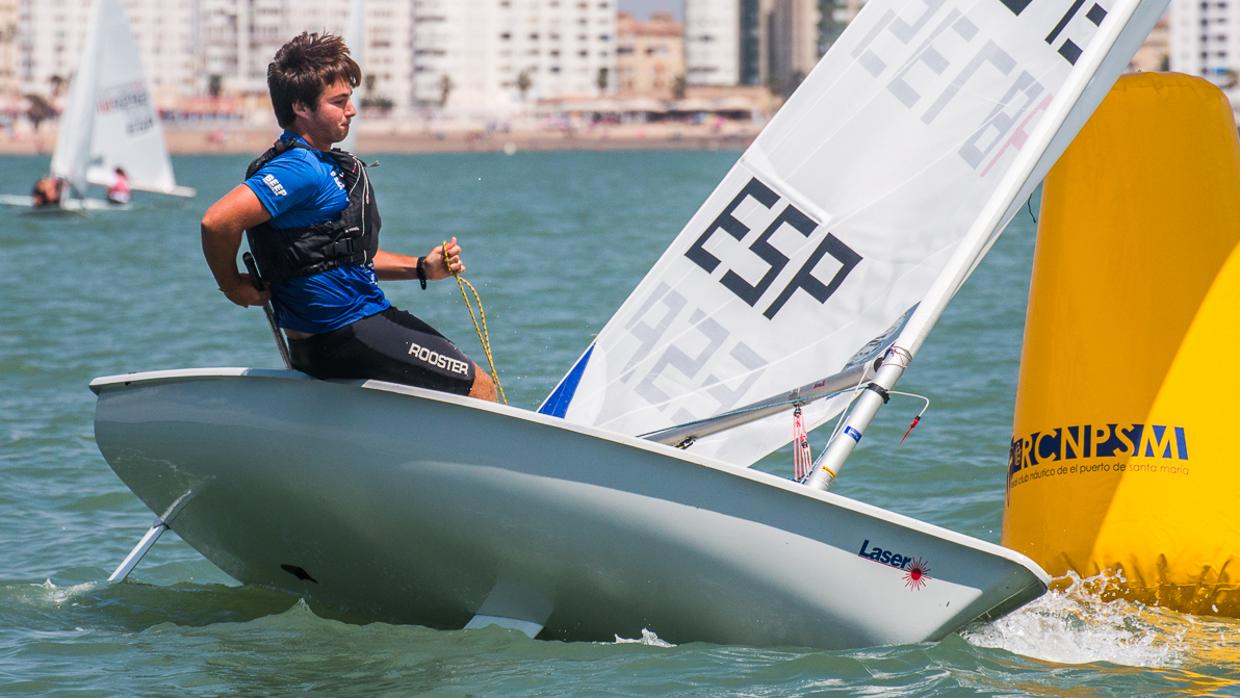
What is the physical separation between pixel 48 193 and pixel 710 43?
10514 cm

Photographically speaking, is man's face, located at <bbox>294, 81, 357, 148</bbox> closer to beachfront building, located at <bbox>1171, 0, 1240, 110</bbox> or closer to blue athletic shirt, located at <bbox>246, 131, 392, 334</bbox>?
blue athletic shirt, located at <bbox>246, 131, 392, 334</bbox>

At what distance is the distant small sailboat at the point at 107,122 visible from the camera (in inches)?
1007

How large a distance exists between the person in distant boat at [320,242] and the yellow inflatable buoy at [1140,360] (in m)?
1.64

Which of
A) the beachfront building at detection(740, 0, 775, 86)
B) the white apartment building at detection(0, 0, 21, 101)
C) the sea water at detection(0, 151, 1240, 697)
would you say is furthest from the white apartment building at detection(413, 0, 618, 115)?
the sea water at detection(0, 151, 1240, 697)

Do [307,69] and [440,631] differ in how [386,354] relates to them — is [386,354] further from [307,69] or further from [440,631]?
[440,631]

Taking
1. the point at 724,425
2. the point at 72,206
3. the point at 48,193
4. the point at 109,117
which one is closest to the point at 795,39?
the point at 109,117

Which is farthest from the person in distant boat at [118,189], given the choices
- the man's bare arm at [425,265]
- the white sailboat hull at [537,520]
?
the man's bare arm at [425,265]

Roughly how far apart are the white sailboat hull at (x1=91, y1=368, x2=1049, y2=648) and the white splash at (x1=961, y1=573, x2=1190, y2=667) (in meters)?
0.38

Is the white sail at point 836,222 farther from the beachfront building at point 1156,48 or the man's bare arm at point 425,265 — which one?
the beachfront building at point 1156,48

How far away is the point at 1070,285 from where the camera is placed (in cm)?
467

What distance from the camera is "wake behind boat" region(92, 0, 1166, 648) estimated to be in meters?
3.83

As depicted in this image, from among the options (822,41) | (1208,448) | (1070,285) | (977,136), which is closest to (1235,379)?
(1208,448)

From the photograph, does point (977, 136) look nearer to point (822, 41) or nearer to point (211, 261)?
point (211, 261)

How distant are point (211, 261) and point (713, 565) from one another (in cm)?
132
